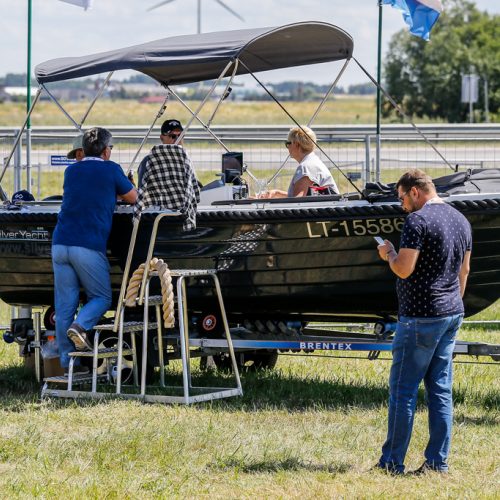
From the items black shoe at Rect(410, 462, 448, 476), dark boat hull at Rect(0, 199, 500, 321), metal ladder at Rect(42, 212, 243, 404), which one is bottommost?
black shoe at Rect(410, 462, 448, 476)

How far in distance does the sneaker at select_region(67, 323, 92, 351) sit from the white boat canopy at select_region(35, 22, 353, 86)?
191 centimetres

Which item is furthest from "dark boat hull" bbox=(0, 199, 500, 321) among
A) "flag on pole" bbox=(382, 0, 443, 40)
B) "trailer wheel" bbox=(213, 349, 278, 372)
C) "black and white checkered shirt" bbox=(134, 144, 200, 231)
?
"flag on pole" bbox=(382, 0, 443, 40)

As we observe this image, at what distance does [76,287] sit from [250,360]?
1910 mm

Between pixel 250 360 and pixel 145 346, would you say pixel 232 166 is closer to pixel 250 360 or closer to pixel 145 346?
pixel 250 360

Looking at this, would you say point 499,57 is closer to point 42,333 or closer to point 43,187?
point 43,187

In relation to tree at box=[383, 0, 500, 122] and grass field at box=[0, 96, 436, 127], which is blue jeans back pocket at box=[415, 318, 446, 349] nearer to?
tree at box=[383, 0, 500, 122]

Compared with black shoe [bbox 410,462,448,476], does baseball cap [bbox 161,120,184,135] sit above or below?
above

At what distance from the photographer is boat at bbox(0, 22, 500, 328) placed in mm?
8148

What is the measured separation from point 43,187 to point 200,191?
8.87 meters

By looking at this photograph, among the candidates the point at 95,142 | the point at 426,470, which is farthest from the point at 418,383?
the point at 95,142

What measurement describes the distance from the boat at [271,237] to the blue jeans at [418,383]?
1.87m

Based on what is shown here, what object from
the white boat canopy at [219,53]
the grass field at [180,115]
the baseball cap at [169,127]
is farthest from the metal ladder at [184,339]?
the grass field at [180,115]

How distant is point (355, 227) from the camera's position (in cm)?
819

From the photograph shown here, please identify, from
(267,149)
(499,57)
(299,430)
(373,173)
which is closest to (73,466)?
(299,430)
